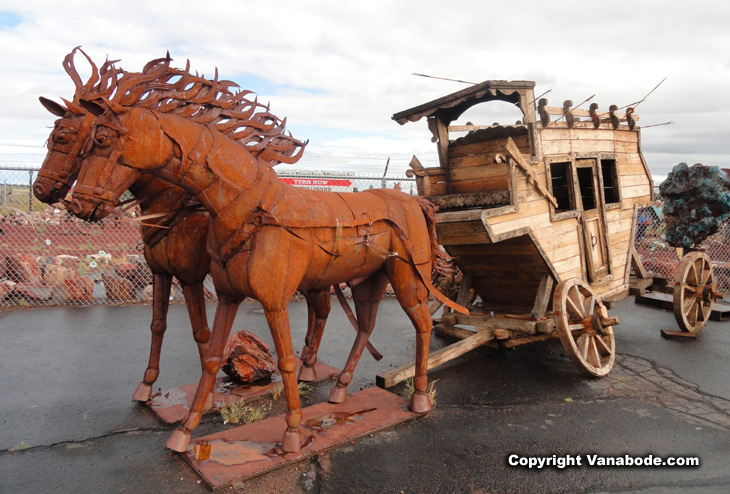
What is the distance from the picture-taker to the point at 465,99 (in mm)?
4949

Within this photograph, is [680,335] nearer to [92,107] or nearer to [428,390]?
[428,390]

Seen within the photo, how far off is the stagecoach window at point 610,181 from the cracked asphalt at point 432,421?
1911 mm

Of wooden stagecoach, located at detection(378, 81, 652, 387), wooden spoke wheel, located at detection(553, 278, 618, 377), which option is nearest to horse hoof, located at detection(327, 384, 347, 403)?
wooden stagecoach, located at detection(378, 81, 652, 387)

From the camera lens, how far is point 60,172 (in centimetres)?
312

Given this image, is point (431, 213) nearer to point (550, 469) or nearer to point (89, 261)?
point (550, 469)

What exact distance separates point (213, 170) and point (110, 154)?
58 centimetres

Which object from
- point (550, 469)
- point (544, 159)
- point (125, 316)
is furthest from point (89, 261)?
point (550, 469)

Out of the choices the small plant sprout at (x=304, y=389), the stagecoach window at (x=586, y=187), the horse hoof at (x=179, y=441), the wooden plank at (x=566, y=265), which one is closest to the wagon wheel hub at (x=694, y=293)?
the stagecoach window at (x=586, y=187)

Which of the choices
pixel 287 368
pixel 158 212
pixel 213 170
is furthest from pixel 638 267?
pixel 158 212

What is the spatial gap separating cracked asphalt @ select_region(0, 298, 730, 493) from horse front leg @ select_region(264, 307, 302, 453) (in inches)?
7.1

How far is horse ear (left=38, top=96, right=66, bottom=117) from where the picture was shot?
10.1ft

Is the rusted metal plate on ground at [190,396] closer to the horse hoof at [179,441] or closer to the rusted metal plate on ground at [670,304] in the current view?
the horse hoof at [179,441]

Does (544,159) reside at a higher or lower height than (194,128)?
lower

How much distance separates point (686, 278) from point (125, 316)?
7.86 meters
